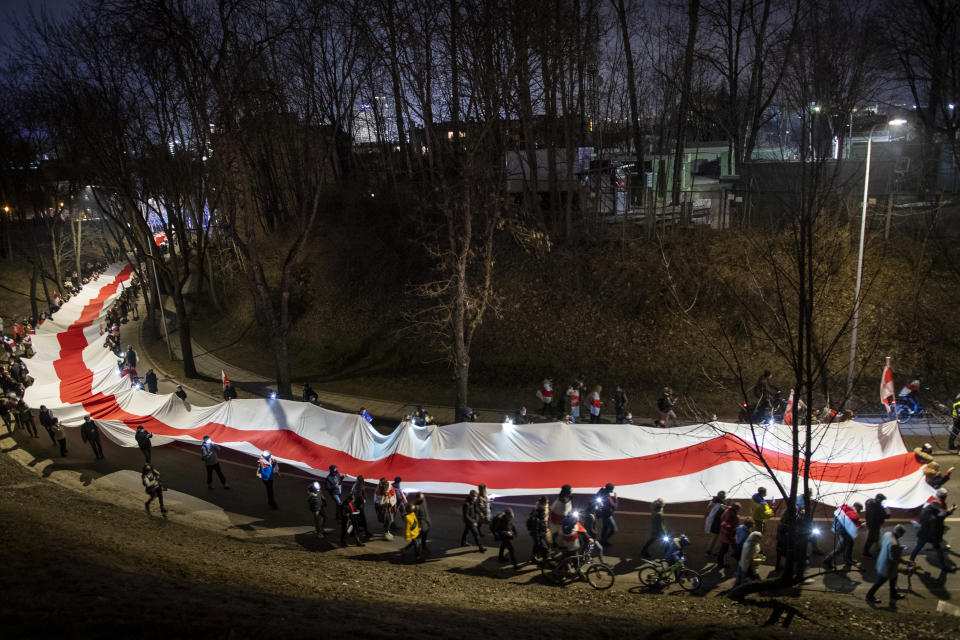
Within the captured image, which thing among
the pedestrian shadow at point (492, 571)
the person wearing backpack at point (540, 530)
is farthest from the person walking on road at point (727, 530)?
the pedestrian shadow at point (492, 571)

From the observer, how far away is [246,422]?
1748cm

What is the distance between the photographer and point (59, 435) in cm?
1816

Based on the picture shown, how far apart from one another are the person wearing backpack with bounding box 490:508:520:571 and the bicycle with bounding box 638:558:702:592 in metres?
2.56

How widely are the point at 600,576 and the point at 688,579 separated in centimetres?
161

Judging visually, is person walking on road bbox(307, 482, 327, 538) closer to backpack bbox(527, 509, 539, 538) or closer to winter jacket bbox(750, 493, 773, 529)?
backpack bbox(527, 509, 539, 538)

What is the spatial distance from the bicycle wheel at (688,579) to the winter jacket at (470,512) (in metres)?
4.20

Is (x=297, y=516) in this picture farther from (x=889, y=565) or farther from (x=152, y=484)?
(x=889, y=565)

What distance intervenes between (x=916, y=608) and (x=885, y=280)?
57.5 ft

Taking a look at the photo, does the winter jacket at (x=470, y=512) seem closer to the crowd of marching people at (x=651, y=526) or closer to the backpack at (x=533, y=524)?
the crowd of marching people at (x=651, y=526)

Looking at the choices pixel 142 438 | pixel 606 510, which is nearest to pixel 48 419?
pixel 142 438

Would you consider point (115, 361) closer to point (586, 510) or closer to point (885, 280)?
point (586, 510)

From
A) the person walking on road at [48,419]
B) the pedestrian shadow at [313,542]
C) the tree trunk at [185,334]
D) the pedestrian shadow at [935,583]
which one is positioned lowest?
the pedestrian shadow at [935,583]

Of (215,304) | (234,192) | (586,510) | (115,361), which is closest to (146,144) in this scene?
(234,192)

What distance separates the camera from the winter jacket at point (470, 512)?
495 inches
